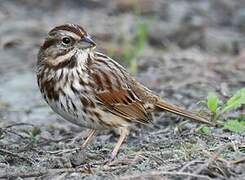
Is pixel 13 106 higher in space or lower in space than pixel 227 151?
lower

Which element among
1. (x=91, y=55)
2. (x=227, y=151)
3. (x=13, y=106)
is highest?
(x=91, y=55)

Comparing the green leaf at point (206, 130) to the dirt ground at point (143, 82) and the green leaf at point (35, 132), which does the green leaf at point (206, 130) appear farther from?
the green leaf at point (35, 132)

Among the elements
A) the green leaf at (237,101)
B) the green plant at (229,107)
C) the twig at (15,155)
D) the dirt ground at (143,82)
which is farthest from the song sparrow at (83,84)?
the green leaf at (237,101)

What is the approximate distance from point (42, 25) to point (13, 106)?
279 cm

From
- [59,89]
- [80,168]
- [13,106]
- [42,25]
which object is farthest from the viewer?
[42,25]

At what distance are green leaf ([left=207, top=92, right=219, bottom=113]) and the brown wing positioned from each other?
0.49 metres

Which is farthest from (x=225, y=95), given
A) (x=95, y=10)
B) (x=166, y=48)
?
(x=95, y=10)

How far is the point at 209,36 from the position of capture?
11.1 metres

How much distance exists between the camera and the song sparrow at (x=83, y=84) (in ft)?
20.6

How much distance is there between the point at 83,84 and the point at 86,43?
0.29 m

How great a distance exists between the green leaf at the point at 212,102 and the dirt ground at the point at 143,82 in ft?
0.59

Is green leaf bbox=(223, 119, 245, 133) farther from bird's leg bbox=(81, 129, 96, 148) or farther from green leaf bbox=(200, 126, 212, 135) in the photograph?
bird's leg bbox=(81, 129, 96, 148)

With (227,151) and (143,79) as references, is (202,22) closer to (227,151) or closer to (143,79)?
(143,79)

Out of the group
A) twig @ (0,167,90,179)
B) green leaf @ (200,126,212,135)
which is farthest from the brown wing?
twig @ (0,167,90,179)
